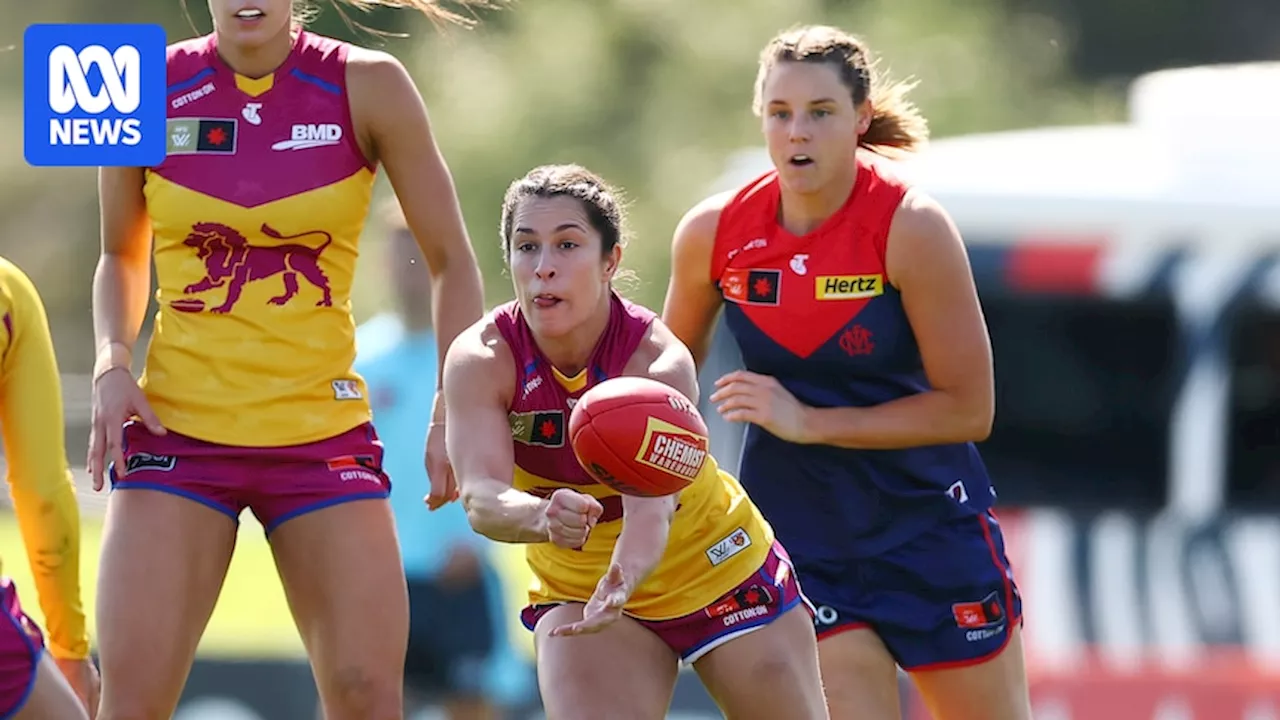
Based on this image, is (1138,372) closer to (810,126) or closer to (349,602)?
(810,126)

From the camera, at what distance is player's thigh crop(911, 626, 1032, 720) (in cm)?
490

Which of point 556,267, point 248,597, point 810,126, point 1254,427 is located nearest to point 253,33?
point 556,267

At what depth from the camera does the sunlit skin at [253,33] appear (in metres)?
4.49

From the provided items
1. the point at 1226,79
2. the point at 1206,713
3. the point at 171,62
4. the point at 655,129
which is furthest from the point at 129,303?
the point at 655,129

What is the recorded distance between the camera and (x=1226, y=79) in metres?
9.66

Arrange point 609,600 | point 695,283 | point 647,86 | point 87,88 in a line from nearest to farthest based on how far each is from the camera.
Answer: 1. point 609,600
2. point 695,283
3. point 87,88
4. point 647,86

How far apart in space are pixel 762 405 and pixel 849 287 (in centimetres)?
34

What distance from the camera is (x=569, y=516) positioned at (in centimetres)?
395

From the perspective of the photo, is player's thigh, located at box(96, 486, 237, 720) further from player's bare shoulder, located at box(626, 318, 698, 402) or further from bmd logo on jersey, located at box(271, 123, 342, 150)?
player's bare shoulder, located at box(626, 318, 698, 402)

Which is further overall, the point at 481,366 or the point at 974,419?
the point at 974,419

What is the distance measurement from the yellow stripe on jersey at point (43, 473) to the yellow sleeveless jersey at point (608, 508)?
90cm

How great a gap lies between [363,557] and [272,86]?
3.27 ft

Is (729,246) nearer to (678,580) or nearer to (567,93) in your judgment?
(678,580)

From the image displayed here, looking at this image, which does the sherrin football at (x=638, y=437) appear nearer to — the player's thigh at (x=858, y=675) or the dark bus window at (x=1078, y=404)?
the player's thigh at (x=858, y=675)
